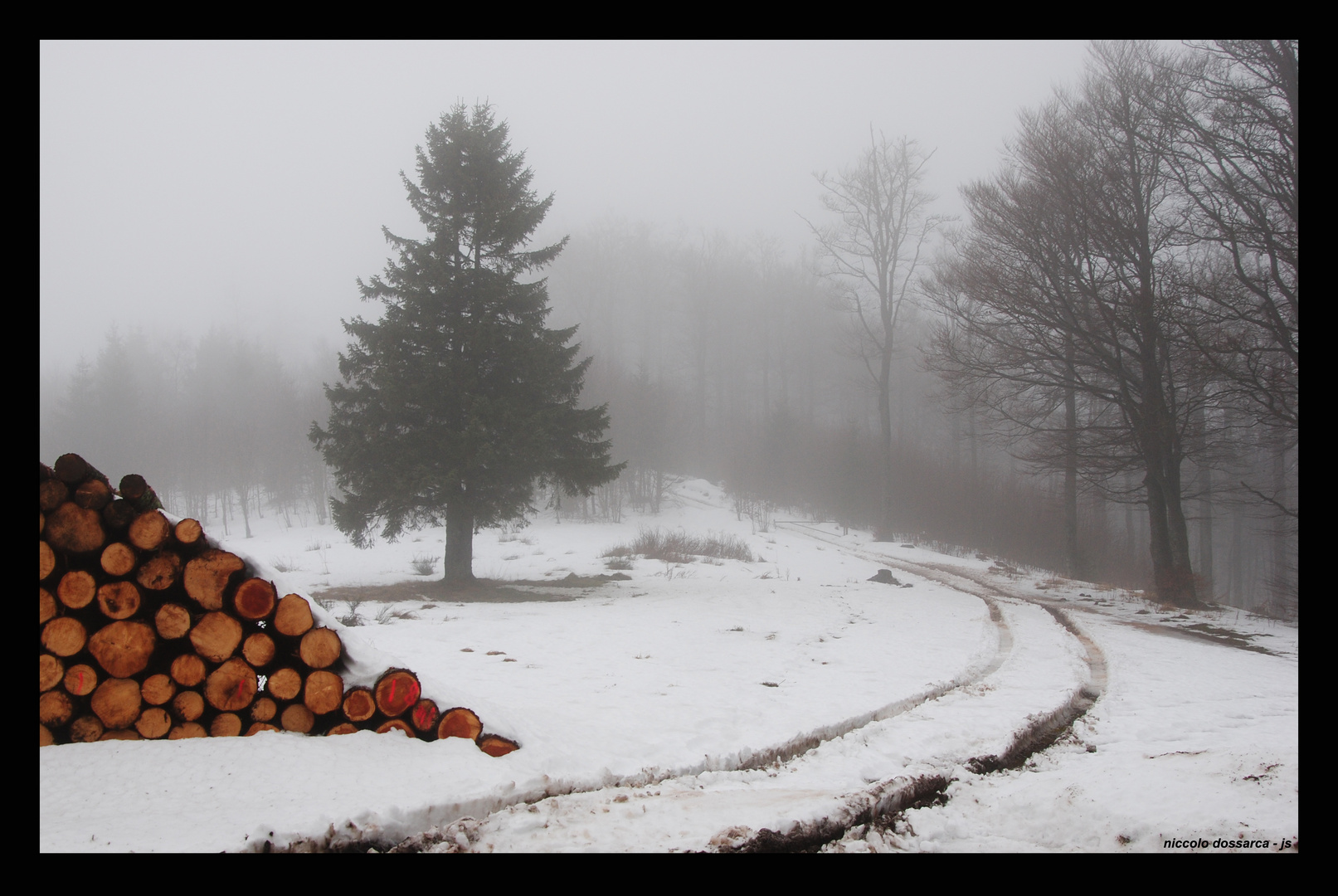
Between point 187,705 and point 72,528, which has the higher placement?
point 72,528

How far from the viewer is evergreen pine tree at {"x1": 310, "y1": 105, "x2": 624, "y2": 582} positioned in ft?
38.4

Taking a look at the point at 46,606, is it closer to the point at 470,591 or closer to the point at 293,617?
the point at 293,617

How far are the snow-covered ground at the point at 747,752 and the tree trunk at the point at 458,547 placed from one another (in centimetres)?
349

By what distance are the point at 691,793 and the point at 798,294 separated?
4620cm

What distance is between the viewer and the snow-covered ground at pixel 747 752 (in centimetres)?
293

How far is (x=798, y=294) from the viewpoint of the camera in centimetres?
4712

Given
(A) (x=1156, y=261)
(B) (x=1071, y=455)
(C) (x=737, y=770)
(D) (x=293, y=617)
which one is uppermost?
(A) (x=1156, y=261)

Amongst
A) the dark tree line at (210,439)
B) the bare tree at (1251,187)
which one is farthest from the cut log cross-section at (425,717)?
the dark tree line at (210,439)

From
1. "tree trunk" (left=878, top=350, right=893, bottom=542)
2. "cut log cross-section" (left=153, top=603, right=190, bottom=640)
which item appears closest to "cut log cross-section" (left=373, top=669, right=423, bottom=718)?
"cut log cross-section" (left=153, top=603, right=190, bottom=640)

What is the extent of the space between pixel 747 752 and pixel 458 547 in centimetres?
961

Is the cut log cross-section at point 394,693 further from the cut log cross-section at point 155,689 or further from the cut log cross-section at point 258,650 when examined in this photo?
the cut log cross-section at point 155,689

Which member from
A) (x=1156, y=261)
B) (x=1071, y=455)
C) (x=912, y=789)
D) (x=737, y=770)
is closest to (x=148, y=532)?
(x=737, y=770)

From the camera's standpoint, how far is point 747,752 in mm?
3992
